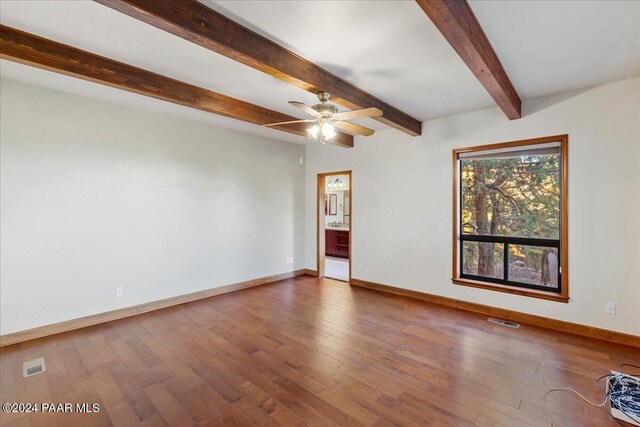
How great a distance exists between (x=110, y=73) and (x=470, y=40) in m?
3.06

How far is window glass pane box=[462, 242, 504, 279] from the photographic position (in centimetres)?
405

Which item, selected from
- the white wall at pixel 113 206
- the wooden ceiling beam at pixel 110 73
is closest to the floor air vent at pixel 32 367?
the white wall at pixel 113 206

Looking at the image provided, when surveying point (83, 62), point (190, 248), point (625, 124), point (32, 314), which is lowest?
point (32, 314)

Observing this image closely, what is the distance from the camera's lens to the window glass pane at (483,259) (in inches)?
159

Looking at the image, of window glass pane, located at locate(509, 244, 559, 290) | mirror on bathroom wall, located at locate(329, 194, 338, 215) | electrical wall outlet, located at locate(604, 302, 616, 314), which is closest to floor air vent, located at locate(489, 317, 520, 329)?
window glass pane, located at locate(509, 244, 559, 290)

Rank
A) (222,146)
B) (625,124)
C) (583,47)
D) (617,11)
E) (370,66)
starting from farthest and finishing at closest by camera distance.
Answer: (222,146)
(625,124)
(370,66)
(583,47)
(617,11)

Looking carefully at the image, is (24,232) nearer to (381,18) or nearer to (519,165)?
(381,18)

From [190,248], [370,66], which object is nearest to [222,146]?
[190,248]

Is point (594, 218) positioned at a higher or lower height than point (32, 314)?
higher

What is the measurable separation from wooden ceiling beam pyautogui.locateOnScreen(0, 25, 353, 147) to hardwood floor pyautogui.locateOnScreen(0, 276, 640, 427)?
104 inches

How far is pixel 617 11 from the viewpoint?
6.45ft

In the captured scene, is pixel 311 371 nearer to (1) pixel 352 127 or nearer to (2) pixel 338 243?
(1) pixel 352 127

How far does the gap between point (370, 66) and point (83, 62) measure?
2.55m

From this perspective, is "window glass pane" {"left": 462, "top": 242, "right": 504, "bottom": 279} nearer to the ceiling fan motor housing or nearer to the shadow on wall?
the shadow on wall
